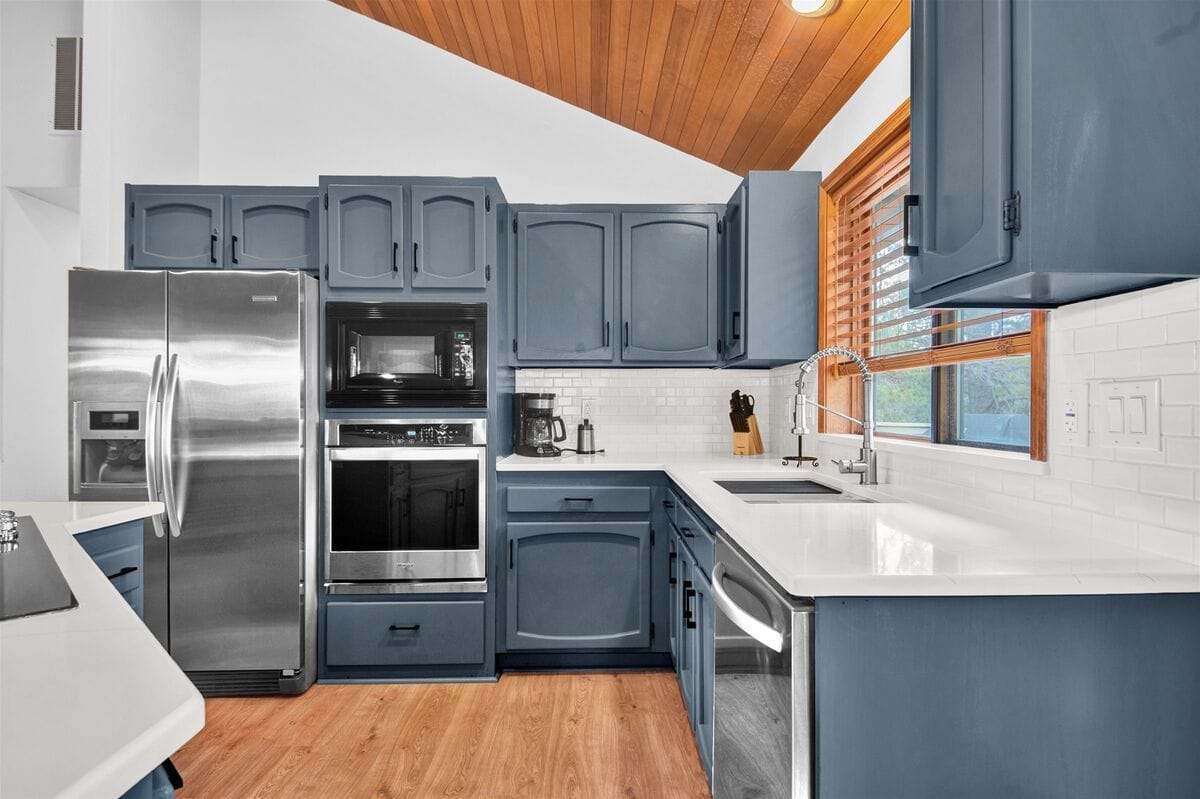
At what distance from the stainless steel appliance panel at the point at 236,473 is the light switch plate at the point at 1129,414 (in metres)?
2.59

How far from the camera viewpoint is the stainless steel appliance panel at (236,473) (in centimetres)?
269

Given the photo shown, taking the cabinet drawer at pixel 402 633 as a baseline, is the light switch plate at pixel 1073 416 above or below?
above

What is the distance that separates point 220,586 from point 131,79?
244 centimetres

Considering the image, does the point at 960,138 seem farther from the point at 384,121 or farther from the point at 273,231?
the point at 384,121

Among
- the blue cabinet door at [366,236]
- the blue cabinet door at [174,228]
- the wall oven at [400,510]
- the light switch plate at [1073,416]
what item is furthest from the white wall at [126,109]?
the light switch plate at [1073,416]

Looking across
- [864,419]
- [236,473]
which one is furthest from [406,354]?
[864,419]

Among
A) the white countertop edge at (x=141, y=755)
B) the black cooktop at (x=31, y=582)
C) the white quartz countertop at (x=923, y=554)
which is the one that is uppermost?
the white quartz countertop at (x=923, y=554)

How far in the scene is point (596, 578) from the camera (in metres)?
2.92

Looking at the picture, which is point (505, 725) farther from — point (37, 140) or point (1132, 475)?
point (37, 140)

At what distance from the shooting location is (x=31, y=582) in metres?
1.09

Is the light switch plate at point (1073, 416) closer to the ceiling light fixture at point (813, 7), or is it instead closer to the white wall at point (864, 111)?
the white wall at point (864, 111)

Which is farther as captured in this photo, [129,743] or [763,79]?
[763,79]

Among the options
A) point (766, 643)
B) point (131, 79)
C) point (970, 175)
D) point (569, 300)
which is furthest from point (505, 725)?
point (131, 79)

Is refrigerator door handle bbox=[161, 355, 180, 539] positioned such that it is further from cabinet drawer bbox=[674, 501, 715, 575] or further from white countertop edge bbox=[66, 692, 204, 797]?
white countertop edge bbox=[66, 692, 204, 797]
